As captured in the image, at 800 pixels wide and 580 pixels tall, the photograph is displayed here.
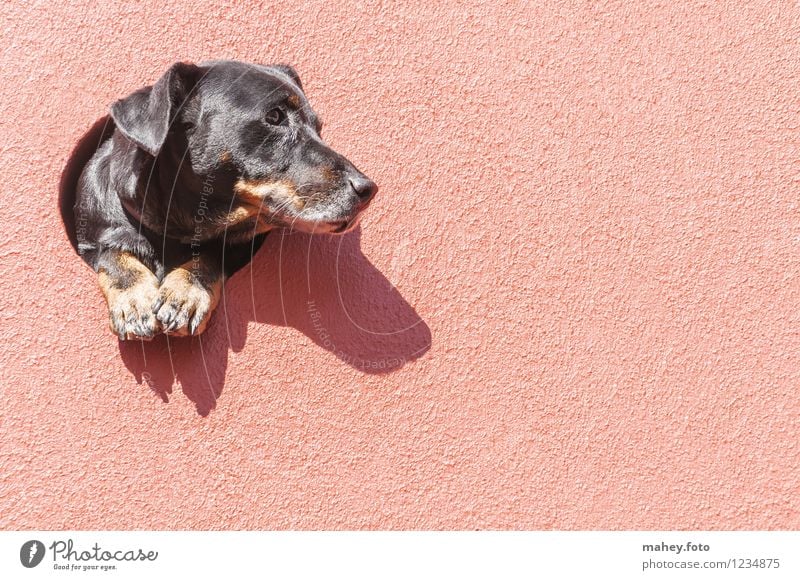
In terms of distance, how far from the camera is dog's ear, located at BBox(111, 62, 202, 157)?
2.90 m

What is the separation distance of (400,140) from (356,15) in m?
0.55

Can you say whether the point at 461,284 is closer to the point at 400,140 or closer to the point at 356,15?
the point at 400,140

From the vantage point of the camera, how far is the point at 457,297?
130 inches

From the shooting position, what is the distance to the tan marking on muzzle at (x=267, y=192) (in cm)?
297

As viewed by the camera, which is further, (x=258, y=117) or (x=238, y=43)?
(x=238, y=43)

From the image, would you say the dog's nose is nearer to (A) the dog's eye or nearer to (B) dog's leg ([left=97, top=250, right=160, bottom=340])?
(A) the dog's eye

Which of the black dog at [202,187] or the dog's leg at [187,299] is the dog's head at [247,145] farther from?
the dog's leg at [187,299]

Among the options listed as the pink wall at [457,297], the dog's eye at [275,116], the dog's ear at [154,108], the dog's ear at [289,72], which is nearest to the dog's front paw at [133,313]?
the pink wall at [457,297]

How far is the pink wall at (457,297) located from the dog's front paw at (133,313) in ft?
0.41

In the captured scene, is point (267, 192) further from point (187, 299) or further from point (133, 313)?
point (133, 313)

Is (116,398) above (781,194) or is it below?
below

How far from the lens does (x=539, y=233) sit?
3.36 m

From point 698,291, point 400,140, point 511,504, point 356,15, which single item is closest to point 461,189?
point 400,140

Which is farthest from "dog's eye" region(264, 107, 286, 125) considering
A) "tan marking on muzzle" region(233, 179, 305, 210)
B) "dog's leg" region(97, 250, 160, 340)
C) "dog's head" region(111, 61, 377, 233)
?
"dog's leg" region(97, 250, 160, 340)
